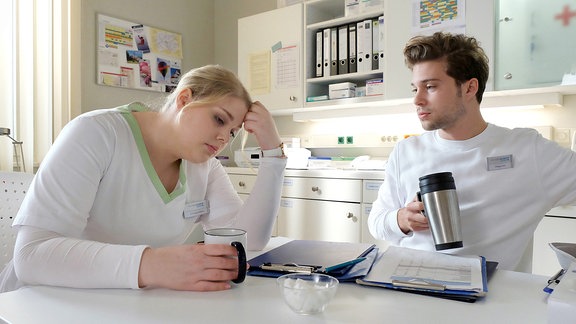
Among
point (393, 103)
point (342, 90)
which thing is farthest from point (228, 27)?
point (393, 103)

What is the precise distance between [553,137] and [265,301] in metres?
2.43

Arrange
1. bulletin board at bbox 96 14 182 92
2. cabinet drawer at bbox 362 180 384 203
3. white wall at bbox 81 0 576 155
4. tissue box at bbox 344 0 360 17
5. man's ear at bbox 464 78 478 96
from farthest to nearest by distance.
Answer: bulletin board at bbox 96 14 182 92
tissue box at bbox 344 0 360 17
white wall at bbox 81 0 576 155
cabinet drawer at bbox 362 180 384 203
man's ear at bbox 464 78 478 96

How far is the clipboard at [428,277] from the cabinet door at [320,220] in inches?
64.8

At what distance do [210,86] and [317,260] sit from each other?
1.70 ft

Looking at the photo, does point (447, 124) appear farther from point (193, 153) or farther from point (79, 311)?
point (79, 311)

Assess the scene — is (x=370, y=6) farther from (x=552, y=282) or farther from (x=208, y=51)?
(x=552, y=282)

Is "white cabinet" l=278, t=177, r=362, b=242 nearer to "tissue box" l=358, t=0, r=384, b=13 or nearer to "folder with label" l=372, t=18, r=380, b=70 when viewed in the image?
"folder with label" l=372, t=18, r=380, b=70

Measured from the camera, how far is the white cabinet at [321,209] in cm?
272

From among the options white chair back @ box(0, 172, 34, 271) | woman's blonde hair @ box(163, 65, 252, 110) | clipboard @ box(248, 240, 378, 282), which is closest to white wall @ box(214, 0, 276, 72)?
white chair back @ box(0, 172, 34, 271)

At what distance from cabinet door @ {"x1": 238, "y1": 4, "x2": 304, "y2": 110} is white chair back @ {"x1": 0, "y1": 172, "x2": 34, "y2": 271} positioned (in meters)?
2.08

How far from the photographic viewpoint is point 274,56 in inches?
132

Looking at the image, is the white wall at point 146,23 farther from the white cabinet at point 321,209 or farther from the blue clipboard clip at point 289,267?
the blue clipboard clip at point 289,267

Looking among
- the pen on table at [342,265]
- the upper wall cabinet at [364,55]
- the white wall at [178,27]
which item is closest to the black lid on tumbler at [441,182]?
the pen on table at [342,265]

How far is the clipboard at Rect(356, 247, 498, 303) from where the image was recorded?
788mm
